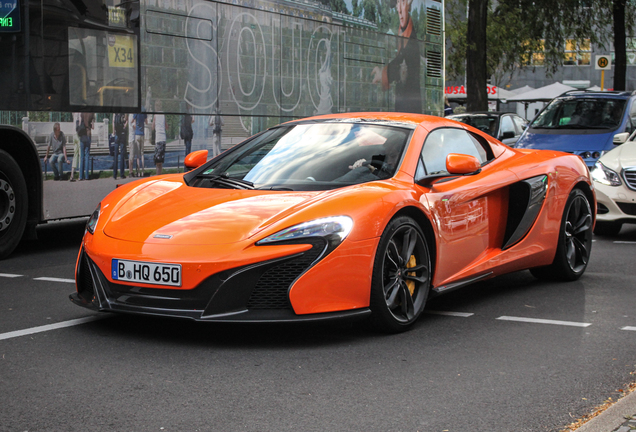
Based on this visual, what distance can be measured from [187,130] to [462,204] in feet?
15.8

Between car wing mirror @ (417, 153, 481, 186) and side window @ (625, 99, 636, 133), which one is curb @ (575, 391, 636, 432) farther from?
side window @ (625, 99, 636, 133)

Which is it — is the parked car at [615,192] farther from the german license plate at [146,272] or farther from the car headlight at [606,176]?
the german license plate at [146,272]

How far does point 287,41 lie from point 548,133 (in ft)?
18.6

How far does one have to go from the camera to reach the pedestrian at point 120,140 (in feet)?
29.5

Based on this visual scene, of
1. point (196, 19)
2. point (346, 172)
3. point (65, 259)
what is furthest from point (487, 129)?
point (346, 172)

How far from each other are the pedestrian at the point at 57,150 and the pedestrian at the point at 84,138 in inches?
7.4

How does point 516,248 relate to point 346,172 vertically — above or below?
below

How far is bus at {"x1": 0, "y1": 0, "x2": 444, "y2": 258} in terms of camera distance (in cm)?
821

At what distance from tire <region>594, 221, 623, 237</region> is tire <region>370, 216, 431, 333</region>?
17.5 feet

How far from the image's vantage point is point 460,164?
546 cm

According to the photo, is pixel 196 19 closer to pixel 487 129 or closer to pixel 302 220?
pixel 302 220

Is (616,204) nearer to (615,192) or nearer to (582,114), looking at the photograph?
(615,192)

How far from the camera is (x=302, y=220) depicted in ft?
15.3

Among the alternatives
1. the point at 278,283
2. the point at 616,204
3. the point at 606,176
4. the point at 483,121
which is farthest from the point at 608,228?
the point at 483,121
